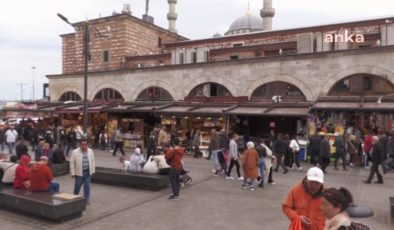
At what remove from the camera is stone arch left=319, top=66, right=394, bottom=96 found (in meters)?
18.3

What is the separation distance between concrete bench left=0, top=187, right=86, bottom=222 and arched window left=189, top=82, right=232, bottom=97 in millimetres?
15354

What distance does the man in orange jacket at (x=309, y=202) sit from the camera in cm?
425

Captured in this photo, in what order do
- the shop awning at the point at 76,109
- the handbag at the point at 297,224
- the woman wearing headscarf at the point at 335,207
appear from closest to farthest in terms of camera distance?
1. the woman wearing headscarf at the point at 335,207
2. the handbag at the point at 297,224
3. the shop awning at the point at 76,109

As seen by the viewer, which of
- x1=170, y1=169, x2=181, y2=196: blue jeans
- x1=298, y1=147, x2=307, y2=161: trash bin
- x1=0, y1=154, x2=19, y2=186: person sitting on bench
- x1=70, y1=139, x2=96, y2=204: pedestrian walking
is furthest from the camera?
x1=298, y1=147, x2=307, y2=161: trash bin

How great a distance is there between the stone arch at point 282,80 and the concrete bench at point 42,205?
1472 cm

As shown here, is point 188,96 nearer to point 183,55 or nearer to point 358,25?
point 183,55

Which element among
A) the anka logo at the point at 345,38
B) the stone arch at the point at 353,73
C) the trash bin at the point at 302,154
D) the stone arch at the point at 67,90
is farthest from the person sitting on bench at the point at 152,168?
the stone arch at the point at 67,90

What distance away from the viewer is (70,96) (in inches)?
1240

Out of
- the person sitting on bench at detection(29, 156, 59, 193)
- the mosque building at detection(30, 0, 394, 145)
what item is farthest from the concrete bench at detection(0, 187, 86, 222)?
the mosque building at detection(30, 0, 394, 145)

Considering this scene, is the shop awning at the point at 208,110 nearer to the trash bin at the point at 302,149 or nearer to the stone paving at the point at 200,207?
the trash bin at the point at 302,149

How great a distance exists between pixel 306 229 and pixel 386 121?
16.1 m

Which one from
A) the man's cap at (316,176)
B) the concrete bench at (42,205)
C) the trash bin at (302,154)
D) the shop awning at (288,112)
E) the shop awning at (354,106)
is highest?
the shop awning at (354,106)

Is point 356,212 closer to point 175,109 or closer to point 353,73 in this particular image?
point 353,73

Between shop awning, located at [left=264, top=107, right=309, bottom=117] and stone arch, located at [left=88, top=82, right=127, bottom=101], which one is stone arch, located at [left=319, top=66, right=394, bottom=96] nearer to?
shop awning, located at [left=264, top=107, right=309, bottom=117]
